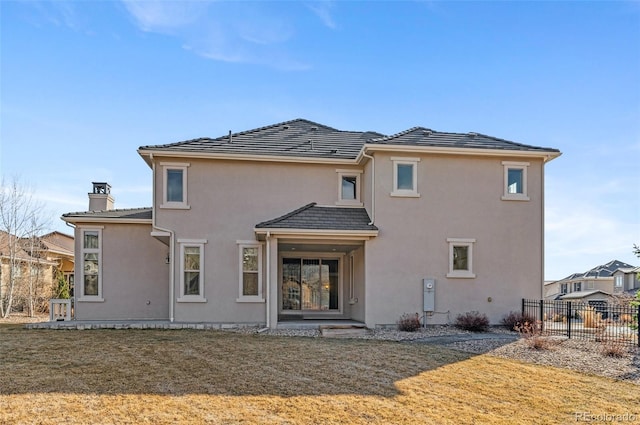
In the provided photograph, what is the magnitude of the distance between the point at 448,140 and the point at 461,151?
0.75 m

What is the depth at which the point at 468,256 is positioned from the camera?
48.3ft

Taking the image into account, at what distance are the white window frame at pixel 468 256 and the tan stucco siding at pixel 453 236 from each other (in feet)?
0.45

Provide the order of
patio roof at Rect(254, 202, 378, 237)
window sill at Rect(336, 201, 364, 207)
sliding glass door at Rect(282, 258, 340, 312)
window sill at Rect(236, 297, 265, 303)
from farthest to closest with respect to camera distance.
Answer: sliding glass door at Rect(282, 258, 340, 312) < window sill at Rect(336, 201, 364, 207) < window sill at Rect(236, 297, 265, 303) < patio roof at Rect(254, 202, 378, 237)

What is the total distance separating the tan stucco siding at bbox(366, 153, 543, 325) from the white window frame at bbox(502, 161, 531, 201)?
0.43ft

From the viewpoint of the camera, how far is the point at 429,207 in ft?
48.2

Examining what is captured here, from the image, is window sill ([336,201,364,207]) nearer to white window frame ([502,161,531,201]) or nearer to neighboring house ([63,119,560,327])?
neighboring house ([63,119,560,327])

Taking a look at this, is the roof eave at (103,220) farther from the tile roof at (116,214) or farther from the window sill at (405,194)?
the window sill at (405,194)

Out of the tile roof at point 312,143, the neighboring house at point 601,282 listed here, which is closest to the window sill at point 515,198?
the tile roof at point 312,143

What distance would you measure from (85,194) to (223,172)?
7.25m

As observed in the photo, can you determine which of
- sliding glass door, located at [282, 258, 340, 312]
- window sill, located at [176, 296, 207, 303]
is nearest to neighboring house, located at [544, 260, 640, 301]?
sliding glass door, located at [282, 258, 340, 312]

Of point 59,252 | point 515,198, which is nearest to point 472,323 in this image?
point 515,198

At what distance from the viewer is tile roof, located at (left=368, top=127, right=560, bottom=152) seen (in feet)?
47.8

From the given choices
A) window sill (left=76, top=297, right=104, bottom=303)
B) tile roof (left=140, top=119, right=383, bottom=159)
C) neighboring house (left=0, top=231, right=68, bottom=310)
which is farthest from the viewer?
neighboring house (left=0, top=231, right=68, bottom=310)

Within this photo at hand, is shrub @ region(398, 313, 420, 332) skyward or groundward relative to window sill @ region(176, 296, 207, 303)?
groundward
